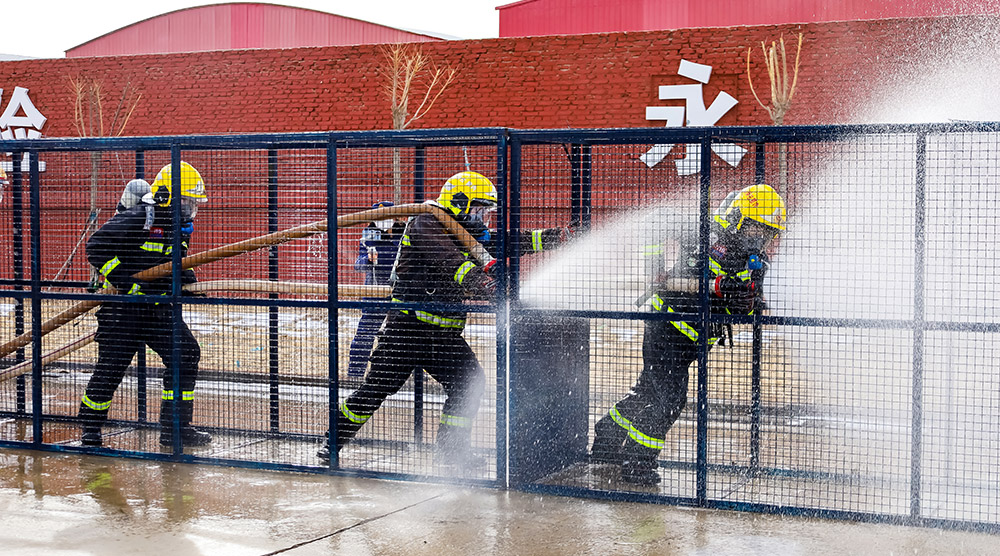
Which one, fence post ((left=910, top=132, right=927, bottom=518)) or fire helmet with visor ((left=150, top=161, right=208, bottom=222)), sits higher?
fire helmet with visor ((left=150, top=161, right=208, bottom=222))

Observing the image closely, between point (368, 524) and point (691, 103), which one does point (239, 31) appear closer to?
point (691, 103)

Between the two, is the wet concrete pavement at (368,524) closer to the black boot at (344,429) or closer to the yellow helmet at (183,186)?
the black boot at (344,429)

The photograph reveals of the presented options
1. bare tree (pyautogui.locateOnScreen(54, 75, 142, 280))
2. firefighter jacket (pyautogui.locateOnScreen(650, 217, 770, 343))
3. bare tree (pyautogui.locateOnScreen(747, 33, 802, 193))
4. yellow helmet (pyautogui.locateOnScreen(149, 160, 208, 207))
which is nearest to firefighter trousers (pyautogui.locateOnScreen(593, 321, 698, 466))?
firefighter jacket (pyautogui.locateOnScreen(650, 217, 770, 343))

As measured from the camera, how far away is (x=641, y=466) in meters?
6.66

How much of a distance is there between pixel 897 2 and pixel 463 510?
78.5 feet

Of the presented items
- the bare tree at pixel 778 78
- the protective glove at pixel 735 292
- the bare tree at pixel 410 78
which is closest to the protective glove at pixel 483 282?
the protective glove at pixel 735 292

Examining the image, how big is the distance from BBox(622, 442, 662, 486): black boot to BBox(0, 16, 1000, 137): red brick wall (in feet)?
44.6

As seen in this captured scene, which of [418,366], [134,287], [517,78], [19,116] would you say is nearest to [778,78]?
[517,78]

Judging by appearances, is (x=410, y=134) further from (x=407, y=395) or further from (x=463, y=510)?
(x=407, y=395)

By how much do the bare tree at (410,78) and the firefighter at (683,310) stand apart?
48.3 ft

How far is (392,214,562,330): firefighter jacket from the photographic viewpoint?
6.53 metres

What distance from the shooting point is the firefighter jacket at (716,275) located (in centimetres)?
615

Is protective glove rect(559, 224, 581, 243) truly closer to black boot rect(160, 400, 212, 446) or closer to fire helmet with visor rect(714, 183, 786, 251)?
fire helmet with visor rect(714, 183, 786, 251)

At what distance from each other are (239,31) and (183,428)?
3691cm
